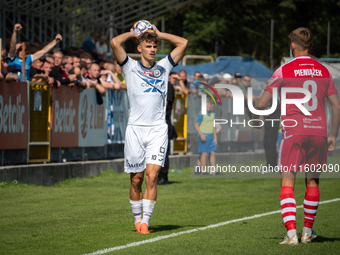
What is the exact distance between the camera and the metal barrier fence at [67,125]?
12.3m

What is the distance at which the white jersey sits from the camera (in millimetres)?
7422

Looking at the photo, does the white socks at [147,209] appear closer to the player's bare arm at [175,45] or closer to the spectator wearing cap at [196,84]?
the player's bare arm at [175,45]

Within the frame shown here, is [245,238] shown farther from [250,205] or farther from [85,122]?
[85,122]

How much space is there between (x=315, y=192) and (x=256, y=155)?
11.5 meters

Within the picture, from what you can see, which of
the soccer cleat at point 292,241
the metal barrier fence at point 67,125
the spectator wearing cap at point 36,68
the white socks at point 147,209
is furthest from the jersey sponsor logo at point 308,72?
the spectator wearing cap at point 36,68

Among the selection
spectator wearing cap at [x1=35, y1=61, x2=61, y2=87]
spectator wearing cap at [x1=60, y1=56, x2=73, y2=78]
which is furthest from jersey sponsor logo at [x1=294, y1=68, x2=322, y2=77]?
spectator wearing cap at [x1=60, y1=56, x2=73, y2=78]

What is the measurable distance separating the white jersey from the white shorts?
84mm

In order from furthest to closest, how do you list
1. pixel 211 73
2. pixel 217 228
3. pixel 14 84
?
pixel 211 73, pixel 14 84, pixel 217 228

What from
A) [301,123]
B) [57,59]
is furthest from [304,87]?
[57,59]

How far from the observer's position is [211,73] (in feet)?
84.1

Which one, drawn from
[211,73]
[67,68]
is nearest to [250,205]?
[67,68]

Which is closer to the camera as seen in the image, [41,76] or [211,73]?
[41,76]

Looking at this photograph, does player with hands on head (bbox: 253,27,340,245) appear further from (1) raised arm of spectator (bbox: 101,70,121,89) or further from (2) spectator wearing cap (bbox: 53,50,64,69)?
(1) raised arm of spectator (bbox: 101,70,121,89)

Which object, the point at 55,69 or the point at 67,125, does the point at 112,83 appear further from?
the point at 67,125
